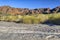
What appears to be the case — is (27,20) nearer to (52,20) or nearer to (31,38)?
(52,20)

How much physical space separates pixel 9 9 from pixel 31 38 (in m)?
67.9

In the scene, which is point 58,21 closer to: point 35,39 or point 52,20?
point 52,20

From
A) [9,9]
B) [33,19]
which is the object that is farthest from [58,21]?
[9,9]

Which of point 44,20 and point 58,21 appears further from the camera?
point 44,20

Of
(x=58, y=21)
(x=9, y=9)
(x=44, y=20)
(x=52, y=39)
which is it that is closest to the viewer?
(x=52, y=39)

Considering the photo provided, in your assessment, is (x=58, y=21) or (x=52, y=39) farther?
(x=58, y=21)

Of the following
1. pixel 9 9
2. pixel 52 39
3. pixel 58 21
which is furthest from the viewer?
pixel 9 9

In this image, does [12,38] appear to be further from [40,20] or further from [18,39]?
[40,20]

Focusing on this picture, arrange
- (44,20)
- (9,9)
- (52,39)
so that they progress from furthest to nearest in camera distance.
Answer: (9,9) < (44,20) < (52,39)

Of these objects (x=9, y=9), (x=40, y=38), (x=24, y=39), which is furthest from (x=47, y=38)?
Answer: (x=9, y=9)

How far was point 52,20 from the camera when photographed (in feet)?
76.4

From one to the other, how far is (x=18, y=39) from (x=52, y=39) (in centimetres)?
170

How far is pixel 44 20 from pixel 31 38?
13.6 meters

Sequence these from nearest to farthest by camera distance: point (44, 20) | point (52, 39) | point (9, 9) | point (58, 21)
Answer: point (52, 39) < point (58, 21) < point (44, 20) < point (9, 9)
